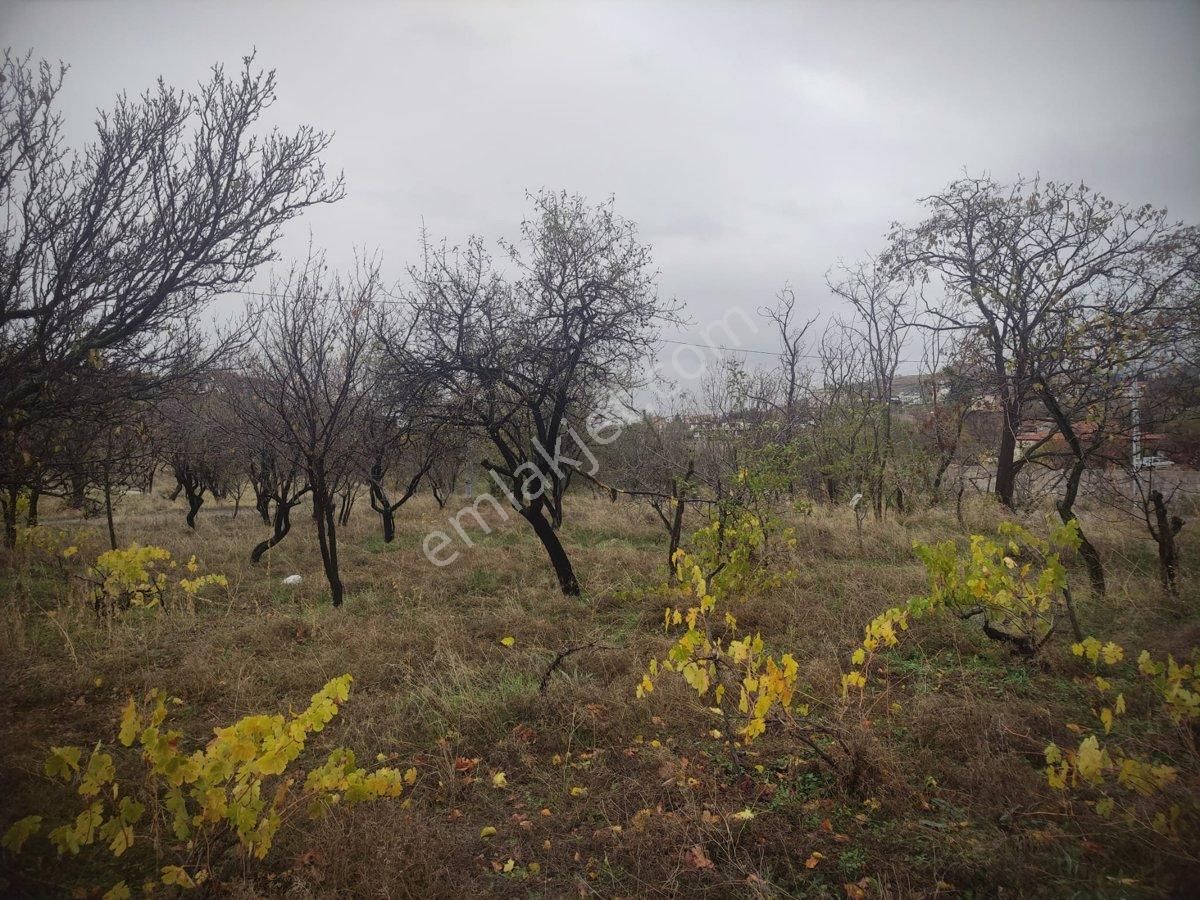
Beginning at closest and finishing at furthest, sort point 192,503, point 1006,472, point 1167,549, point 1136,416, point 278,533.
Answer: point 1167,549
point 1136,416
point 278,533
point 1006,472
point 192,503

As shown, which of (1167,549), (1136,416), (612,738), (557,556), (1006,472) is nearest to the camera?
(612,738)

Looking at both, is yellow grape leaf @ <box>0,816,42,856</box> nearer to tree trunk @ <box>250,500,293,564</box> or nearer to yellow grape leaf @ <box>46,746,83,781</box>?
yellow grape leaf @ <box>46,746,83,781</box>

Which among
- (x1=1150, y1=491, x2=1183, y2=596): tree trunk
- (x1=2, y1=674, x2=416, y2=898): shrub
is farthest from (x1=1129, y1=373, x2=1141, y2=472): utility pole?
(x1=2, y1=674, x2=416, y2=898): shrub

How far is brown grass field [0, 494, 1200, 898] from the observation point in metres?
2.11

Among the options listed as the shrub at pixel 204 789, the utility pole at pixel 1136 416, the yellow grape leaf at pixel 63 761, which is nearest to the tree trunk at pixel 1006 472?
the utility pole at pixel 1136 416

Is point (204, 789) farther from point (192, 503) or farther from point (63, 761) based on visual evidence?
point (192, 503)

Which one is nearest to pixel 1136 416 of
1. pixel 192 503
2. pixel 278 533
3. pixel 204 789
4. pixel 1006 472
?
pixel 1006 472

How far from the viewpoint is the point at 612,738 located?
3.26 metres

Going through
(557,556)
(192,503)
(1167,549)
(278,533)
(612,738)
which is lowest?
(612,738)

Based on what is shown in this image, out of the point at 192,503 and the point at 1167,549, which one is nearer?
the point at 1167,549

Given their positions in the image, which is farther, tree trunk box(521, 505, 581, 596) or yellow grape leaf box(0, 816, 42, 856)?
tree trunk box(521, 505, 581, 596)

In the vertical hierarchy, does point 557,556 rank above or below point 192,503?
below

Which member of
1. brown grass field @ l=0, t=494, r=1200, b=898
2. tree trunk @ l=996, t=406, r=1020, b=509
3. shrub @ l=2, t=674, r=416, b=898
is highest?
tree trunk @ l=996, t=406, r=1020, b=509

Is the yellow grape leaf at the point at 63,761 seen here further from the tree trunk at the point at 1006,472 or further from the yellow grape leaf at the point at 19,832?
the tree trunk at the point at 1006,472
